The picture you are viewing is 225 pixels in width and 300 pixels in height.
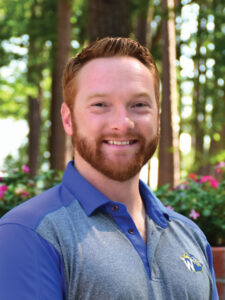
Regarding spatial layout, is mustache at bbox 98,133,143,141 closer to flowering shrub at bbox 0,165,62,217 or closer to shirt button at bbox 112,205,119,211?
shirt button at bbox 112,205,119,211

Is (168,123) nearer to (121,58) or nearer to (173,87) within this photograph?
(173,87)

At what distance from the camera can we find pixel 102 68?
2.23 m

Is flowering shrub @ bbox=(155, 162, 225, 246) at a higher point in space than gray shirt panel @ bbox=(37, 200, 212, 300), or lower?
lower

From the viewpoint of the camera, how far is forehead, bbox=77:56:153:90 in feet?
7.20

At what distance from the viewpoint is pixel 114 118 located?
2.16 m

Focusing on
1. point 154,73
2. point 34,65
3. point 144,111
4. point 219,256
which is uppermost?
point 34,65

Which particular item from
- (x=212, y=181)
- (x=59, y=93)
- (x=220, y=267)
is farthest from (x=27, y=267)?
(x=59, y=93)

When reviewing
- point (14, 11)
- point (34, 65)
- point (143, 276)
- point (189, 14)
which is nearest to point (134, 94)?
point (143, 276)

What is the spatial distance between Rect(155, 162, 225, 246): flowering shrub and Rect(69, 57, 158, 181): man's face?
197 cm

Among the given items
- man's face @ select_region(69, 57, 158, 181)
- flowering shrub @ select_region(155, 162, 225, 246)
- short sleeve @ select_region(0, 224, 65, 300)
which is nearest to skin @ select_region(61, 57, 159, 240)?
man's face @ select_region(69, 57, 158, 181)

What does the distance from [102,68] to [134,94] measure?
0.60 feet

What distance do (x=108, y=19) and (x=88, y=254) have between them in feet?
17.1

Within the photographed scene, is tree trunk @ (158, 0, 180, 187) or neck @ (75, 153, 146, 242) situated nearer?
neck @ (75, 153, 146, 242)

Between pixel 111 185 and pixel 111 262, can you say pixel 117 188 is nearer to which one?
pixel 111 185
